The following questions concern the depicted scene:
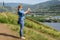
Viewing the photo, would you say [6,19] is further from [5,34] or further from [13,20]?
[5,34]

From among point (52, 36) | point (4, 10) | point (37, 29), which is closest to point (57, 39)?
point (52, 36)

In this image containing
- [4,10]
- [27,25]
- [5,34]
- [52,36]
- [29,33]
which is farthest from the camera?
[4,10]

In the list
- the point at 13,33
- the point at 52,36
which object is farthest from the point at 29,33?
the point at 52,36

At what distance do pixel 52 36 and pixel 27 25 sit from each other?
6.47 feet

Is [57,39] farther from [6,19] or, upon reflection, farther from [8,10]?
[8,10]

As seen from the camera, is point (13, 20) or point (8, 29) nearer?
point (8, 29)

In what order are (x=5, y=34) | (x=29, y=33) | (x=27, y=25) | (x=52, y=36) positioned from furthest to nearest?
(x=27, y=25)
(x=52, y=36)
(x=29, y=33)
(x=5, y=34)

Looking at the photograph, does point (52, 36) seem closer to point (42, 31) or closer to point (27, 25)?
point (42, 31)

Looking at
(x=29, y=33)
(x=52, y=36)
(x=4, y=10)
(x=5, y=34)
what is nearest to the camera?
(x=5, y=34)

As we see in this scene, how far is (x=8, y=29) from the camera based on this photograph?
15289 mm

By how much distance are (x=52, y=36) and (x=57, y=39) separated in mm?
847

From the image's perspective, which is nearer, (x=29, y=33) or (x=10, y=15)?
(x=29, y=33)

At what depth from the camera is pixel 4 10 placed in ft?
64.2

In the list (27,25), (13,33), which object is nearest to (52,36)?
(27,25)
